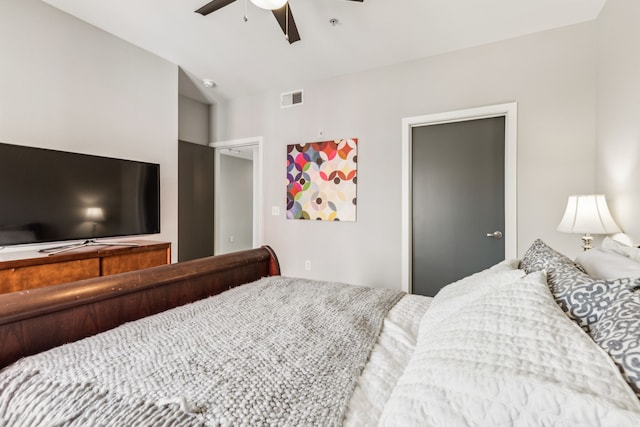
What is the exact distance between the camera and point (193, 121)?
13.5ft

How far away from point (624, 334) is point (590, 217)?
1.80 metres

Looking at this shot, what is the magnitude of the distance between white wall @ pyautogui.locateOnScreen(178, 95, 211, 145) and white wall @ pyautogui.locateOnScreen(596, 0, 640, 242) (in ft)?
14.0

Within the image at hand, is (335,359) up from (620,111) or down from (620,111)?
down

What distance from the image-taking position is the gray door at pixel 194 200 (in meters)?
3.85

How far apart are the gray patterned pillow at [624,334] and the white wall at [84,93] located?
338 centimetres

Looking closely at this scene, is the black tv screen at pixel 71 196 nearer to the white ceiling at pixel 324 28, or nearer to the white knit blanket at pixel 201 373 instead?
the white ceiling at pixel 324 28

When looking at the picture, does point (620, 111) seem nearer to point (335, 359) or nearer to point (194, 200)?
point (335, 359)

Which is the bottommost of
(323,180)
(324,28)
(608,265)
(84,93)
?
(608,265)

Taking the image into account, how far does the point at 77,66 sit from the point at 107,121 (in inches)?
18.6

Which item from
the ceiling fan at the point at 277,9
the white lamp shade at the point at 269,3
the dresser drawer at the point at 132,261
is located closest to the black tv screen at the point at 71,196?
the dresser drawer at the point at 132,261

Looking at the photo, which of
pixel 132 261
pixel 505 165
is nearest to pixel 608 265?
pixel 505 165

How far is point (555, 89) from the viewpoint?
2.46 m

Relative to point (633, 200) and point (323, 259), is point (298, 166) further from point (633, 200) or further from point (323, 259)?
point (633, 200)

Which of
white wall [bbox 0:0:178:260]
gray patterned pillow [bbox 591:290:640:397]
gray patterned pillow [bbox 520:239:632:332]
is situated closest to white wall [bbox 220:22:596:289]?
white wall [bbox 0:0:178:260]
